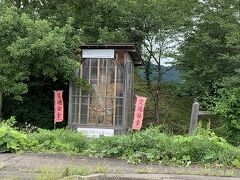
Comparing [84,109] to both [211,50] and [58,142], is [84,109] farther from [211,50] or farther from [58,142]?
[58,142]

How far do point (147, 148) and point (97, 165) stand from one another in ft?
3.59

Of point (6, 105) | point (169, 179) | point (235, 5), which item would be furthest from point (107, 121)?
point (169, 179)

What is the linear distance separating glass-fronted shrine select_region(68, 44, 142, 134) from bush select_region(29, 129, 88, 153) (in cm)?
985

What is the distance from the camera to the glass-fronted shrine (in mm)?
17078

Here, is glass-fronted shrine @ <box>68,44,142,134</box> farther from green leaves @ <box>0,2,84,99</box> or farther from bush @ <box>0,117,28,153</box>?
bush @ <box>0,117,28,153</box>

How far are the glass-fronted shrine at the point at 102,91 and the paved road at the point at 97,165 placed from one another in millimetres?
10812

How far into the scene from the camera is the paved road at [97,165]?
4.74m

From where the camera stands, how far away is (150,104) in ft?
Result: 86.4

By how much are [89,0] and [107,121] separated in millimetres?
7148

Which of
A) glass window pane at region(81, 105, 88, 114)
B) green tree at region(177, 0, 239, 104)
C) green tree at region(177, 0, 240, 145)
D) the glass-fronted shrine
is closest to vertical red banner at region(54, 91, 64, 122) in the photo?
the glass-fronted shrine

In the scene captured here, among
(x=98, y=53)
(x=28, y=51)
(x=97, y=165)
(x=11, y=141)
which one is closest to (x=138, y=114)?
(x=98, y=53)

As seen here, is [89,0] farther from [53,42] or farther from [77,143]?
[77,143]

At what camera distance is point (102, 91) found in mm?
17188

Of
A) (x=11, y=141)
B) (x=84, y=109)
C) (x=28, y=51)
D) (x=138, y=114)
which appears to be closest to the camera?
(x=11, y=141)
